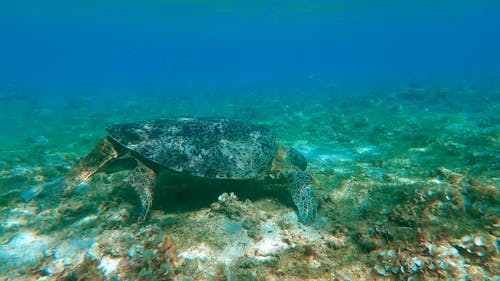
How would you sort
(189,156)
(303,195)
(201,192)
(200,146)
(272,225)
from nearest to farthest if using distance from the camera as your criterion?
(272,225) < (189,156) < (303,195) < (200,146) < (201,192)

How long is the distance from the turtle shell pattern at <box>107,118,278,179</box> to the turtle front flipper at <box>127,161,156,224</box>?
0.45 m

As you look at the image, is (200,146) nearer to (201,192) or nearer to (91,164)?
(201,192)

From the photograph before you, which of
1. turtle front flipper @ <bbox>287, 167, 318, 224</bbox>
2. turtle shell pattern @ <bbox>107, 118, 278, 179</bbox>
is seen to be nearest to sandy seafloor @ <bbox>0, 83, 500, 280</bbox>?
turtle front flipper @ <bbox>287, 167, 318, 224</bbox>

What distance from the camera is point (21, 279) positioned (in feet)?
12.8

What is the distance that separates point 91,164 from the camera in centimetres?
577

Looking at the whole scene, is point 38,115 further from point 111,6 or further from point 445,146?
point 111,6

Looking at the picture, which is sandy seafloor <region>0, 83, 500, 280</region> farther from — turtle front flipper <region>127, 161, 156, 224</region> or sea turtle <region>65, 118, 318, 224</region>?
sea turtle <region>65, 118, 318, 224</region>

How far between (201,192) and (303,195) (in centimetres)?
252

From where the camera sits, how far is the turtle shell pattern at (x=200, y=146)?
18.0 feet

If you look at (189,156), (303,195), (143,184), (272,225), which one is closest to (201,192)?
(189,156)

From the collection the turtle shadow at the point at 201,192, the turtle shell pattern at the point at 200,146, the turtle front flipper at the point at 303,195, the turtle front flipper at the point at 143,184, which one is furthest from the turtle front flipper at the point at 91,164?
the turtle front flipper at the point at 303,195

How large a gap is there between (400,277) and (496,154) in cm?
737

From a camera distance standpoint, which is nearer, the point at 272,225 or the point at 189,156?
the point at 272,225

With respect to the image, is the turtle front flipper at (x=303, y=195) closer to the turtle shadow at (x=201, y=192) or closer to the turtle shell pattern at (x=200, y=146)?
the turtle shadow at (x=201, y=192)
